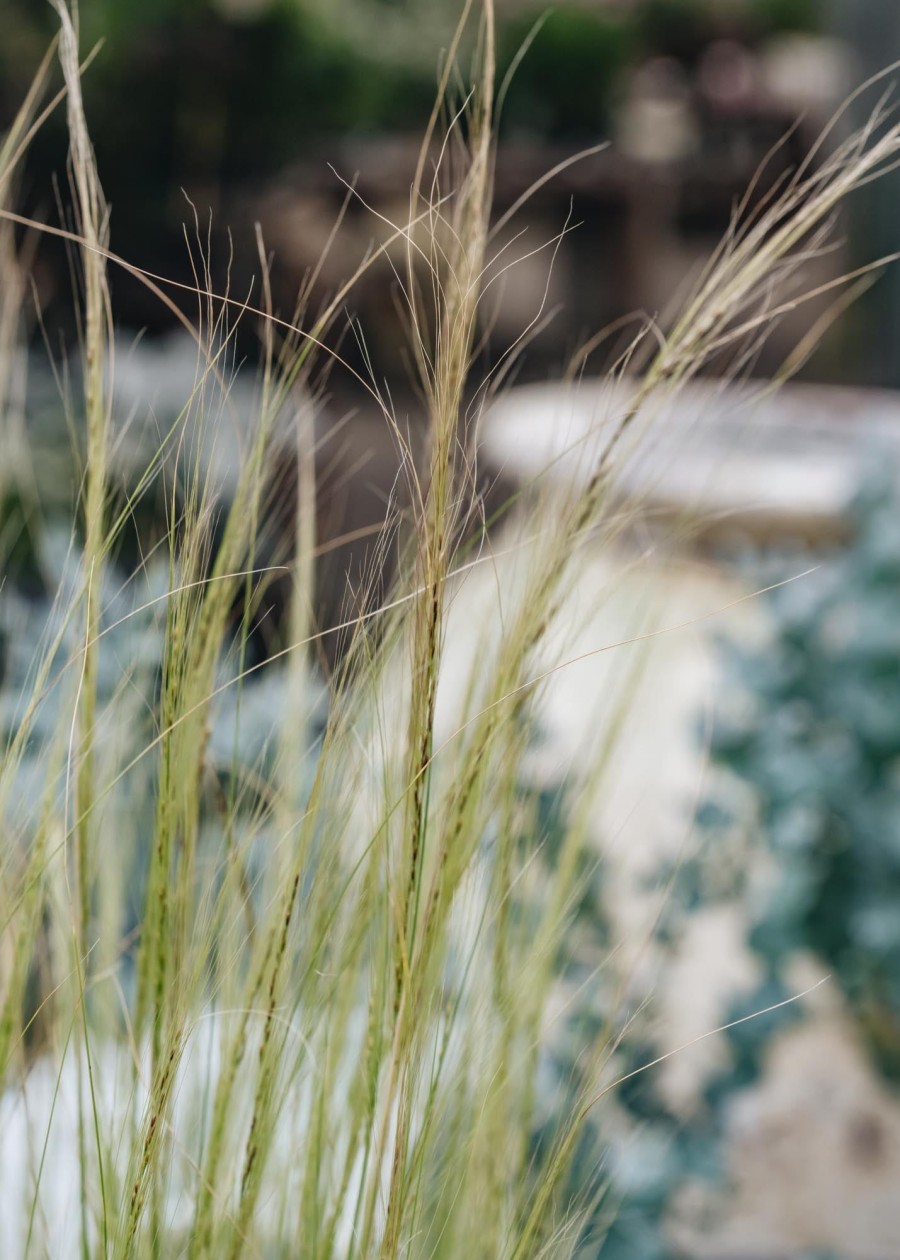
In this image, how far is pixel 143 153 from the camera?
5.96 m

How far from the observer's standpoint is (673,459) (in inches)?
25.8

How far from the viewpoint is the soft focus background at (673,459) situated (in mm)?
1111

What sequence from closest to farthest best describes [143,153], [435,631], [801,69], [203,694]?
[435,631], [203,694], [143,153], [801,69]

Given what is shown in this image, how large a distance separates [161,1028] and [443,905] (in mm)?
138

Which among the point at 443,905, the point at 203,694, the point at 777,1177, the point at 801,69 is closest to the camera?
the point at 443,905

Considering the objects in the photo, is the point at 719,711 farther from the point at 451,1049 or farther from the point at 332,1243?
the point at 332,1243

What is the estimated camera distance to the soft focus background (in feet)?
3.65

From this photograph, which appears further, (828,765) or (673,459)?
(828,765)

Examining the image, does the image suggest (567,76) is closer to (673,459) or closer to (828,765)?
(828,765)

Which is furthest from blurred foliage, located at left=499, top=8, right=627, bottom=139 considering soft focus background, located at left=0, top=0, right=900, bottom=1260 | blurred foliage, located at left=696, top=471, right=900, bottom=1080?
blurred foliage, located at left=696, top=471, right=900, bottom=1080

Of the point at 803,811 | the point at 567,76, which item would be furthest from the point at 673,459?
the point at 567,76

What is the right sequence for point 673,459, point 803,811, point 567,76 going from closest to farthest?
point 673,459, point 803,811, point 567,76

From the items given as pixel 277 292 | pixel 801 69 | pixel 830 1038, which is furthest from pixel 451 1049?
pixel 801 69

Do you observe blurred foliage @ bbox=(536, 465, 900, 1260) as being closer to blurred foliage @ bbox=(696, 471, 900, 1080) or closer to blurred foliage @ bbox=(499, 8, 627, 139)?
blurred foliage @ bbox=(696, 471, 900, 1080)
